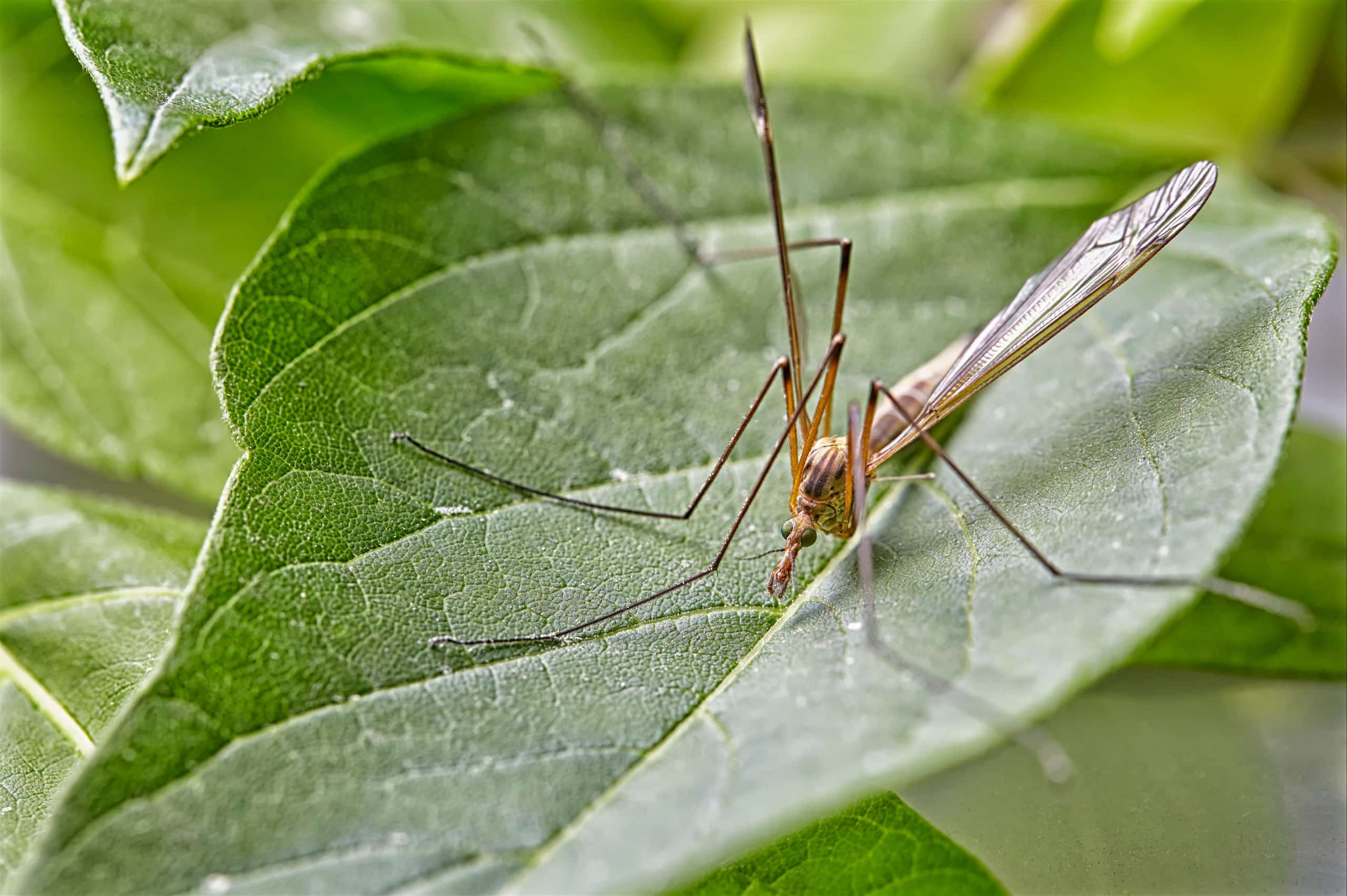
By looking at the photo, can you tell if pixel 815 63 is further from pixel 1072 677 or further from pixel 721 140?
pixel 1072 677

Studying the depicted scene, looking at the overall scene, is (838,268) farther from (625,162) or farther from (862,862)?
(862,862)

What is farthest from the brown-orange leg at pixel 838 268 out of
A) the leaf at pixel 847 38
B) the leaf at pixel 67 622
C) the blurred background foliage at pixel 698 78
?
the leaf at pixel 67 622

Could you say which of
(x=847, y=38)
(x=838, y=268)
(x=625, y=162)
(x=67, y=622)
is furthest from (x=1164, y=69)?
(x=67, y=622)

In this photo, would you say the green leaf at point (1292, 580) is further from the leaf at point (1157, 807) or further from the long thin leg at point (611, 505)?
the long thin leg at point (611, 505)

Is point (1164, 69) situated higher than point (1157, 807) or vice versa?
point (1164, 69)

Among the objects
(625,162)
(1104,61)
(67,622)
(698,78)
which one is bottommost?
(67,622)

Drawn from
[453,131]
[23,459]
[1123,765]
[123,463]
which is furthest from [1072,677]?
[23,459]
